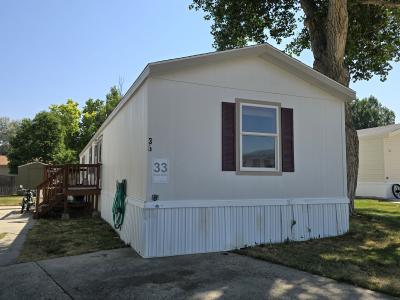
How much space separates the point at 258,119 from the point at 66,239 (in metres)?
4.83

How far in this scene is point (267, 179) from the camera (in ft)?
24.9

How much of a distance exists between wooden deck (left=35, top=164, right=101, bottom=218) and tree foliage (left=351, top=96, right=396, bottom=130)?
141 feet

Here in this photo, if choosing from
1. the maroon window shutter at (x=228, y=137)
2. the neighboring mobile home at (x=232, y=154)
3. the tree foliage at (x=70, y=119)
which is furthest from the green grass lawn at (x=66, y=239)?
the tree foliage at (x=70, y=119)

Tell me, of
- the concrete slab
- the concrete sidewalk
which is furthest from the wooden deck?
the concrete slab

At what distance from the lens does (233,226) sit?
7.20 metres

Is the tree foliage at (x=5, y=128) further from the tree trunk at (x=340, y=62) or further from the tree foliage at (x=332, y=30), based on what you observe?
the tree trunk at (x=340, y=62)

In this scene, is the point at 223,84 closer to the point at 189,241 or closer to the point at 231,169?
the point at 231,169

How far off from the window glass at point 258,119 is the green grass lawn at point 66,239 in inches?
133

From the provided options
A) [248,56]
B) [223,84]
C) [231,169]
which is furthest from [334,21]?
[231,169]

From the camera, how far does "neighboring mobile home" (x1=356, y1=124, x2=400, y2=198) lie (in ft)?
63.4

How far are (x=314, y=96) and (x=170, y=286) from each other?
5.29 metres

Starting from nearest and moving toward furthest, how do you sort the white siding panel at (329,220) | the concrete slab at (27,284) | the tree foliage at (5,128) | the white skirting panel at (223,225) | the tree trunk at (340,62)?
1. the concrete slab at (27,284)
2. the white skirting panel at (223,225)
3. the white siding panel at (329,220)
4. the tree trunk at (340,62)
5. the tree foliage at (5,128)

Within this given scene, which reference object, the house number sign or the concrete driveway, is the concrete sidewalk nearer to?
the concrete driveway

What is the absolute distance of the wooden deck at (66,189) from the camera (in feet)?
41.0
